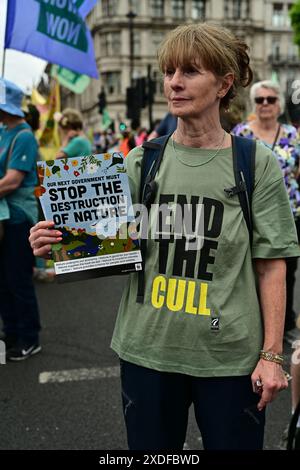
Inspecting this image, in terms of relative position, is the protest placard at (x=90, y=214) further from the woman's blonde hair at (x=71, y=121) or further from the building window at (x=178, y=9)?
the building window at (x=178, y=9)

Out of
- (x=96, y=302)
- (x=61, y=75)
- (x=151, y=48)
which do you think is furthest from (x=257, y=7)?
(x=96, y=302)

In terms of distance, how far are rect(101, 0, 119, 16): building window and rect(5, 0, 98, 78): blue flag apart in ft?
180

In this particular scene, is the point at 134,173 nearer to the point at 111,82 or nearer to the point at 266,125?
the point at 266,125

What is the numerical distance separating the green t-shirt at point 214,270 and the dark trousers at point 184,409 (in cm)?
5

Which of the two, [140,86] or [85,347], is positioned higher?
[140,86]

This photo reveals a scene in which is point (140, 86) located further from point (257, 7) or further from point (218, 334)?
point (257, 7)

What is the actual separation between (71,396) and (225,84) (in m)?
2.42

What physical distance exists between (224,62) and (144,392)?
3.49 ft

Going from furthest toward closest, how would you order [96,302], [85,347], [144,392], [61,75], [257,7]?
[257,7], [61,75], [96,302], [85,347], [144,392]

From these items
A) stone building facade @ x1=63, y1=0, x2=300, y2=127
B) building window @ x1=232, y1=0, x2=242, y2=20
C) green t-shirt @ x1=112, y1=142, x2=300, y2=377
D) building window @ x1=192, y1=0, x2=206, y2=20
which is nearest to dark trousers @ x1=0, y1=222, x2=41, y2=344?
green t-shirt @ x1=112, y1=142, x2=300, y2=377

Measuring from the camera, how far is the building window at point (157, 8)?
5738cm

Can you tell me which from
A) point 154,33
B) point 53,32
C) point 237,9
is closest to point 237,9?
point 237,9

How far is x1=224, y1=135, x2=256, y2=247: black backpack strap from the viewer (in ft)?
5.35

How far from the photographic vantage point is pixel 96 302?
5488 millimetres
